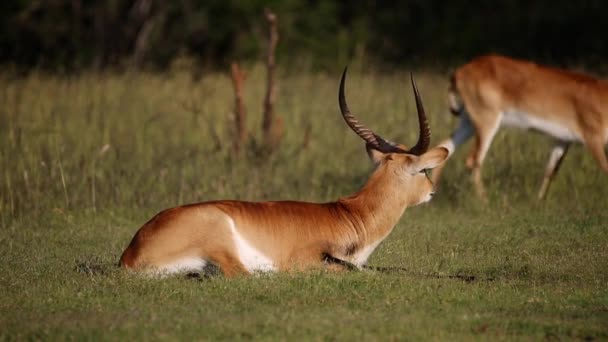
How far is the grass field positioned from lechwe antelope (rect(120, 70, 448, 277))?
20cm

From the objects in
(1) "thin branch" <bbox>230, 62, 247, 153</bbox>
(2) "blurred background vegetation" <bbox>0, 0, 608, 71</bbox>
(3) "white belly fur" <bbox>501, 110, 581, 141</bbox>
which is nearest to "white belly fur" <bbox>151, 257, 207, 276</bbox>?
(1) "thin branch" <bbox>230, 62, 247, 153</bbox>

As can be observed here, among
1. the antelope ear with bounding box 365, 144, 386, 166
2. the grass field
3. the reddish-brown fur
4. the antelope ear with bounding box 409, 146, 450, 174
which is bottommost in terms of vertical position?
the grass field

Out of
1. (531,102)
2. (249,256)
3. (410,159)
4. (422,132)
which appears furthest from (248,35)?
(249,256)

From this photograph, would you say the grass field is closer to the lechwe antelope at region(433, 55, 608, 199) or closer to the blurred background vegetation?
the lechwe antelope at region(433, 55, 608, 199)

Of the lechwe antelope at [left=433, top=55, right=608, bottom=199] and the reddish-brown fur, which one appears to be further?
the lechwe antelope at [left=433, top=55, right=608, bottom=199]

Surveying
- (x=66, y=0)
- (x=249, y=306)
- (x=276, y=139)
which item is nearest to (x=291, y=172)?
(x=276, y=139)

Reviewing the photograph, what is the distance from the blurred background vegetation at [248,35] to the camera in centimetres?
1911

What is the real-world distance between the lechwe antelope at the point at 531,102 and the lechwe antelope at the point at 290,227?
3568mm

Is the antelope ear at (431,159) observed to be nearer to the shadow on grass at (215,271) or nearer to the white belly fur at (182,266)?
the shadow on grass at (215,271)

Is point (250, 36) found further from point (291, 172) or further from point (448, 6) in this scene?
point (291, 172)

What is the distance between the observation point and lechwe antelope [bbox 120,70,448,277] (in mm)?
6156

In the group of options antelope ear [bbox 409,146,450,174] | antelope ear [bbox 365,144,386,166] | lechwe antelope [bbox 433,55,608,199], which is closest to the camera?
antelope ear [bbox 409,146,450,174]

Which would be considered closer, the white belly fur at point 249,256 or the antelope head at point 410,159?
the white belly fur at point 249,256

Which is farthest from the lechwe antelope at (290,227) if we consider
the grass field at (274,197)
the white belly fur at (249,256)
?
the grass field at (274,197)
